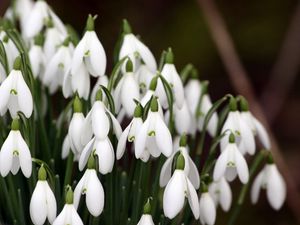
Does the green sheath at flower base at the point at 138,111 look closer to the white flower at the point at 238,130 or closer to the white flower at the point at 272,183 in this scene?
the white flower at the point at 238,130

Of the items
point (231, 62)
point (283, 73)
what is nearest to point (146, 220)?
point (231, 62)

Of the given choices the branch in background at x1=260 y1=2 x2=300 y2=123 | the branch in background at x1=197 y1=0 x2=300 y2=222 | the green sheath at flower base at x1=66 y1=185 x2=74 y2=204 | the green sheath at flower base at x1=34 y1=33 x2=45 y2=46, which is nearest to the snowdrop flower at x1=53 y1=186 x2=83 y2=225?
the green sheath at flower base at x1=66 y1=185 x2=74 y2=204

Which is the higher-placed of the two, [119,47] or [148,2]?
[148,2]

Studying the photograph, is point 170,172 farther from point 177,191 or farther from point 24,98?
point 24,98

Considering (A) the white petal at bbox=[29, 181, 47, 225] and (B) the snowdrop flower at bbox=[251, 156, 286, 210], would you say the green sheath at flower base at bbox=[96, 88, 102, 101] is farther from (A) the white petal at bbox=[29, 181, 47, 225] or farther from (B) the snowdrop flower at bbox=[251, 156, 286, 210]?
(B) the snowdrop flower at bbox=[251, 156, 286, 210]

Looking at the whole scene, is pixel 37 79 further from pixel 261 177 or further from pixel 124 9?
pixel 124 9

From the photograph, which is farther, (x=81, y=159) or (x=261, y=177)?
(x=261, y=177)

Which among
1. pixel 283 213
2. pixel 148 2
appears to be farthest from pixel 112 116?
pixel 148 2
